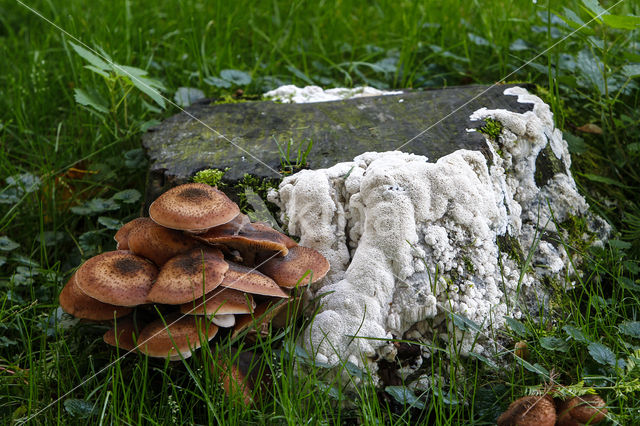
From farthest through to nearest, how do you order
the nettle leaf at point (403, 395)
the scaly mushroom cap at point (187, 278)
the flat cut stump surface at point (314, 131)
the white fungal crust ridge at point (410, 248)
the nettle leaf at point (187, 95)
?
the nettle leaf at point (187, 95) < the flat cut stump surface at point (314, 131) < the white fungal crust ridge at point (410, 248) < the nettle leaf at point (403, 395) < the scaly mushroom cap at point (187, 278)

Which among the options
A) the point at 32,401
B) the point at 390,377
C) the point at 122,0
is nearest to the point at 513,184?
the point at 390,377

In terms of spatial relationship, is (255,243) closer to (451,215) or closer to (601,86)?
(451,215)

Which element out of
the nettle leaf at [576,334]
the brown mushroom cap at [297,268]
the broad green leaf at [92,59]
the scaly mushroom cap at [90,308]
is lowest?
the nettle leaf at [576,334]

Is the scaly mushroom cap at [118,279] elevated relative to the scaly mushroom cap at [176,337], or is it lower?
elevated

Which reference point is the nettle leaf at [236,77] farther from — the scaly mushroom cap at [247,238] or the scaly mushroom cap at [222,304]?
the scaly mushroom cap at [222,304]

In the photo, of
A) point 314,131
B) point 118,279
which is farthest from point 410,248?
point 118,279

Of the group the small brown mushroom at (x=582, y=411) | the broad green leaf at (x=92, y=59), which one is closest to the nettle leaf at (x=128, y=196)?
the broad green leaf at (x=92, y=59)

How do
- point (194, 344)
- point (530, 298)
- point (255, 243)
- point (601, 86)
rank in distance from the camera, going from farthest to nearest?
point (601, 86), point (530, 298), point (255, 243), point (194, 344)
